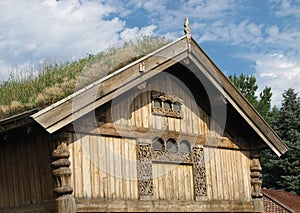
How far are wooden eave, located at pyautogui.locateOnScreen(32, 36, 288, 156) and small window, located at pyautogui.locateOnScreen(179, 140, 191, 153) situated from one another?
133 centimetres

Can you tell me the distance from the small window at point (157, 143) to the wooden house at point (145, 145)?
2cm

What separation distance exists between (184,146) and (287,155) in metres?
17.2

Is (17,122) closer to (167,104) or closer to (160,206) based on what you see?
(160,206)

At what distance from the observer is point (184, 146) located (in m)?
12.7

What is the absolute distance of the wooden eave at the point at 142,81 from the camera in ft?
32.7

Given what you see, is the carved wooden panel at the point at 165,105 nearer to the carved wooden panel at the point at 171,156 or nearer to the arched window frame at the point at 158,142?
the arched window frame at the point at 158,142

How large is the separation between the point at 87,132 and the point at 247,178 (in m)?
4.63

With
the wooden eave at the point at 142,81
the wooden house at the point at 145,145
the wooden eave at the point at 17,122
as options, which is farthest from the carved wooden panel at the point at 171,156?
the wooden eave at the point at 17,122

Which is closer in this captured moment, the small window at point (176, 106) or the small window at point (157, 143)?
the small window at point (157, 143)

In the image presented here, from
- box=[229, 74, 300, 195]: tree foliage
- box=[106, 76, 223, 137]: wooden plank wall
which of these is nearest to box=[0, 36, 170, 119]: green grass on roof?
box=[106, 76, 223, 137]: wooden plank wall

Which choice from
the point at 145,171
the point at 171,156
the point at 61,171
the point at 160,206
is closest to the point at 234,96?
the point at 171,156

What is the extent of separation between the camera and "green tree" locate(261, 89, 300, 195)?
1116 inches

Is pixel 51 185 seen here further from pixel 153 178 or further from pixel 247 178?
pixel 247 178

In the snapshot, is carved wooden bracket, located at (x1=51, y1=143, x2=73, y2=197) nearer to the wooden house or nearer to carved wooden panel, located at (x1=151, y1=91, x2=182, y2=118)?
the wooden house
